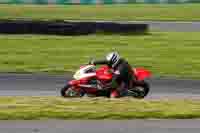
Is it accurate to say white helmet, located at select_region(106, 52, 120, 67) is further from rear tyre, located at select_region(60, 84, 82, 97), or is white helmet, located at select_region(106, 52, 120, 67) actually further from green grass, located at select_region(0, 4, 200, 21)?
green grass, located at select_region(0, 4, 200, 21)

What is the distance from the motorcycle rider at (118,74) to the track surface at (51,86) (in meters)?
1.20

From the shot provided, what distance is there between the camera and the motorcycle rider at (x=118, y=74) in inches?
497

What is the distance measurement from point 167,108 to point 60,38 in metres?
15.5

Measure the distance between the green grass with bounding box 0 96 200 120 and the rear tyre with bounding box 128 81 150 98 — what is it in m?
2.53

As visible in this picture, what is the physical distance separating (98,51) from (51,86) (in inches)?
303

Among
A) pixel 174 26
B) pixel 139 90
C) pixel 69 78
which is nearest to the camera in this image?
pixel 139 90

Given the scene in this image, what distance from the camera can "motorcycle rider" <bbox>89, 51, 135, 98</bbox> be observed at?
12.6 m

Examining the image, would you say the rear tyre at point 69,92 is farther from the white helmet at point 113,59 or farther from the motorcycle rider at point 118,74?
the white helmet at point 113,59

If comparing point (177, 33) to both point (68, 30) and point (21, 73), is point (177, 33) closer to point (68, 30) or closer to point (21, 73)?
point (68, 30)
